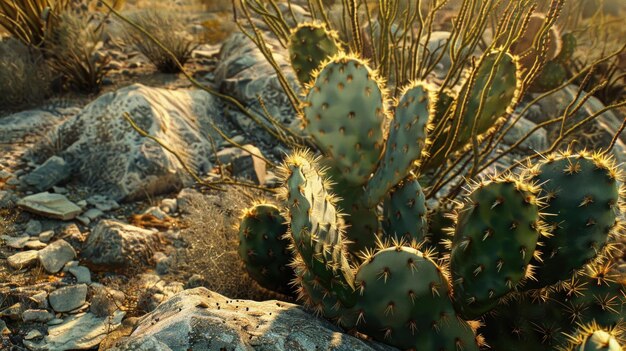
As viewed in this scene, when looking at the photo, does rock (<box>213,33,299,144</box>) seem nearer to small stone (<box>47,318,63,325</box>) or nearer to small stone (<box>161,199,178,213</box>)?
small stone (<box>161,199,178,213</box>)

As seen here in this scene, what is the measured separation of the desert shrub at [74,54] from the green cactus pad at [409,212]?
4.37 metres

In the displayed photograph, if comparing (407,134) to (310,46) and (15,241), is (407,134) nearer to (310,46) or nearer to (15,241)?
(310,46)

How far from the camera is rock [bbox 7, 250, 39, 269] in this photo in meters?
3.88

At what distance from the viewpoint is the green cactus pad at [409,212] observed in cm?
330

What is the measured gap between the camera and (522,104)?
7562 mm

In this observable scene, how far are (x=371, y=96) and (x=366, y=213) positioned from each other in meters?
0.68

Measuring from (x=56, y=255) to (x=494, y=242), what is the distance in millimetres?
2838

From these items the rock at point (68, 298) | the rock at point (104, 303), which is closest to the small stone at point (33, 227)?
the rock at point (68, 298)

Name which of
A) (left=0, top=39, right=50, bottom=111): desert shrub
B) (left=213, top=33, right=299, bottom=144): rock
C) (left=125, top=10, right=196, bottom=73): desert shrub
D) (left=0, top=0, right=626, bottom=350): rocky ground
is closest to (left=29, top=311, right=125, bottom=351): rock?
(left=0, top=0, right=626, bottom=350): rocky ground

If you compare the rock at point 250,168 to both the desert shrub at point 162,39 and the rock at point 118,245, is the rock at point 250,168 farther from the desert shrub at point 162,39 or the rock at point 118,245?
the desert shrub at point 162,39

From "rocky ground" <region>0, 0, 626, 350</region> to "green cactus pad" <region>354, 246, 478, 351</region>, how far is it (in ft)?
0.51

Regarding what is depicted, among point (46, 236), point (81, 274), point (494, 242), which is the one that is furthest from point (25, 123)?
point (494, 242)

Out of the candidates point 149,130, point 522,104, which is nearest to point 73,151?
point 149,130

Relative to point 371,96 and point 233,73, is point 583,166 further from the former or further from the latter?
point 233,73
